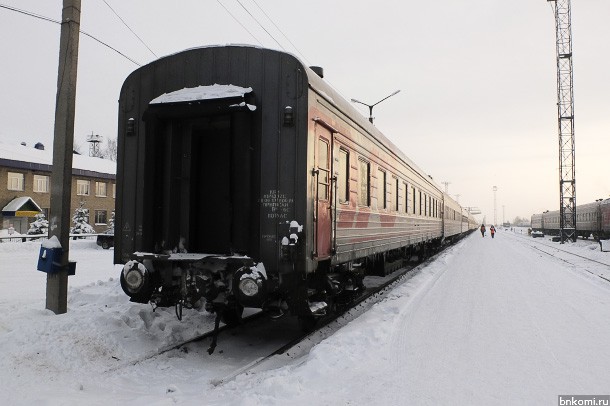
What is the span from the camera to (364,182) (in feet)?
27.1

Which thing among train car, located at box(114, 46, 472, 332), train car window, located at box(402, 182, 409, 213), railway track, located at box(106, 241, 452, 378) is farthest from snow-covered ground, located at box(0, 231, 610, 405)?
train car window, located at box(402, 182, 409, 213)

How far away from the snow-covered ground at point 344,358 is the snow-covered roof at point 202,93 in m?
3.12

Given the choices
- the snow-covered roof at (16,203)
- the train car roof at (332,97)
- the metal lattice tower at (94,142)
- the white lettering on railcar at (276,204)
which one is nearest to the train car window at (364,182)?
the train car roof at (332,97)

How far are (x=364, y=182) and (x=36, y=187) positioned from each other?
3564 cm

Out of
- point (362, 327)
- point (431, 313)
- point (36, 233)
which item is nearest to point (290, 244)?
point (362, 327)

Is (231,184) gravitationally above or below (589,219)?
below

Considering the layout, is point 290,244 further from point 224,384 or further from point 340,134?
point 340,134

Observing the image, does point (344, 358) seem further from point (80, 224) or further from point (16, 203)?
point (16, 203)

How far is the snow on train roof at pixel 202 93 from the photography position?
5590 mm

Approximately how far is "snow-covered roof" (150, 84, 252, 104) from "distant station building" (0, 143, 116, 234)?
27777 millimetres

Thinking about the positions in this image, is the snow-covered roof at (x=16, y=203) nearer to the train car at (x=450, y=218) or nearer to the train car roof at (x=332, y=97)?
the train car at (x=450, y=218)

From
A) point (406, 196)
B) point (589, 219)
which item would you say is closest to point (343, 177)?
point (406, 196)

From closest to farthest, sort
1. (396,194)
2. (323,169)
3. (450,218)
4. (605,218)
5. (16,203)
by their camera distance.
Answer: (323,169), (396,194), (450,218), (16,203), (605,218)

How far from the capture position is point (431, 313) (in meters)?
7.56
